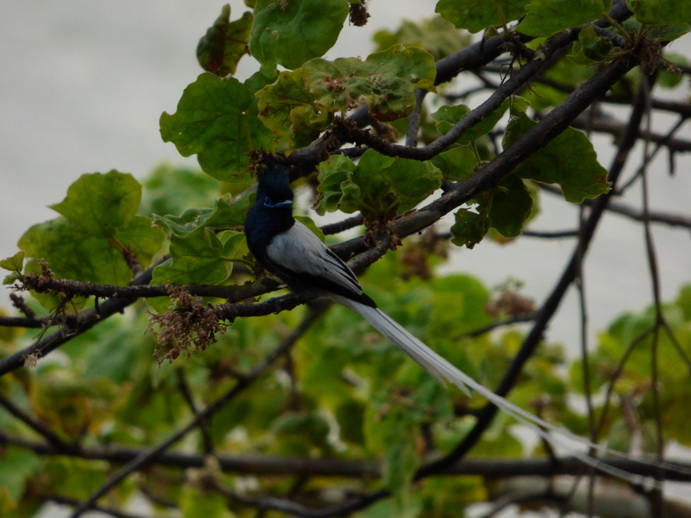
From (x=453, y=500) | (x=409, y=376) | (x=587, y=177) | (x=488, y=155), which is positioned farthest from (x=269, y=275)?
(x=453, y=500)

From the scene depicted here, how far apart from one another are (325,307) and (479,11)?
4.30 feet

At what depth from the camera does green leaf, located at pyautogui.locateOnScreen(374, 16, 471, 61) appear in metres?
1.83

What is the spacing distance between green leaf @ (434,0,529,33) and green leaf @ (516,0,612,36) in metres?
0.06

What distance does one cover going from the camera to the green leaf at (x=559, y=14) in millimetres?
777

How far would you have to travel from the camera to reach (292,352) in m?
2.62

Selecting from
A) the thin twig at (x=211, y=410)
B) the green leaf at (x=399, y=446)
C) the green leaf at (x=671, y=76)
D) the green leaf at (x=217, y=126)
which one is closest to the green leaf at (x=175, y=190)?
the thin twig at (x=211, y=410)

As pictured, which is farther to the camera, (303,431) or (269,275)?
(303,431)

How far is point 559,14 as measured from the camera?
782 mm

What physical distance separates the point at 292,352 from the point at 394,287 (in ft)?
1.31

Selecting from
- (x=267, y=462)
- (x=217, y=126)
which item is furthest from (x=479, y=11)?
(x=267, y=462)

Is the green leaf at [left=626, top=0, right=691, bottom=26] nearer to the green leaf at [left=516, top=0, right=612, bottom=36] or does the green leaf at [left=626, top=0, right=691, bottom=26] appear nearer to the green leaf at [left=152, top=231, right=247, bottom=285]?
the green leaf at [left=516, top=0, right=612, bottom=36]

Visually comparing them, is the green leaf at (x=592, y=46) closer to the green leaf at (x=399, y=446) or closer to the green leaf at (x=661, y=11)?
the green leaf at (x=661, y=11)

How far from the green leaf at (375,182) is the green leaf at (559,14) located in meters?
0.18

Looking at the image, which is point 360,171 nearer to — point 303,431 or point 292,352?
point 303,431
